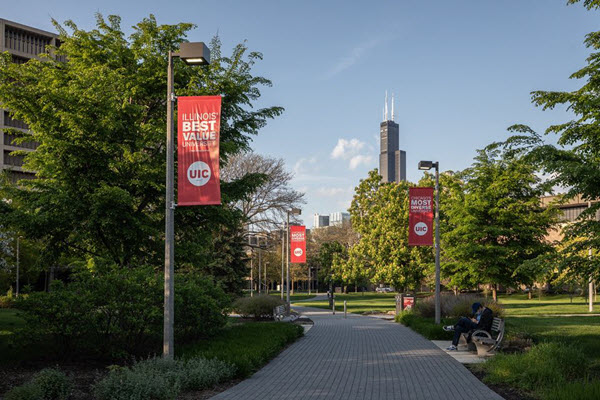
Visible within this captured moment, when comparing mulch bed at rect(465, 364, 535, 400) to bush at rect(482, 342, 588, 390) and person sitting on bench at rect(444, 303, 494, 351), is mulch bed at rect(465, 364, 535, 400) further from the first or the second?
person sitting on bench at rect(444, 303, 494, 351)

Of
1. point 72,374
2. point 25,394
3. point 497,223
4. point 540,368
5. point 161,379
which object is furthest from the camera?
point 497,223

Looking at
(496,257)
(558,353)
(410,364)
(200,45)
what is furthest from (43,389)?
(496,257)

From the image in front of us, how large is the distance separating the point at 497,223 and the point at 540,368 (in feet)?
78.9

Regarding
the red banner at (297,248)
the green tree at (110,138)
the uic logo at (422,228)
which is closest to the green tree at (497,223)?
the red banner at (297,248)

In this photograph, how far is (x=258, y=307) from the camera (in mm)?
26844

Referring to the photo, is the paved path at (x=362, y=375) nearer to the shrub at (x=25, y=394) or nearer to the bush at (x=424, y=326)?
the bush at (x=424, y=326)

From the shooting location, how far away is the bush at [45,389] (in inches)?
331

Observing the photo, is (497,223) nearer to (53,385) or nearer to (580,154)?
(580,154)

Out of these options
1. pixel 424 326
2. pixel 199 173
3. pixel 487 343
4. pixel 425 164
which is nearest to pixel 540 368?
pixel 487 343

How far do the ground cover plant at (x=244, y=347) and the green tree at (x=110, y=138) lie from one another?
405 centimetres

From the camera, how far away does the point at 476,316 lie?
1560 cm

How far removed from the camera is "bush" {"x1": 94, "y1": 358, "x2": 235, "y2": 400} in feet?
28.6

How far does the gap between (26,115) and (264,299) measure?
13555mm

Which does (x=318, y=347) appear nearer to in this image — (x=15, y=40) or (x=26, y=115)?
(x=26, y=115)
